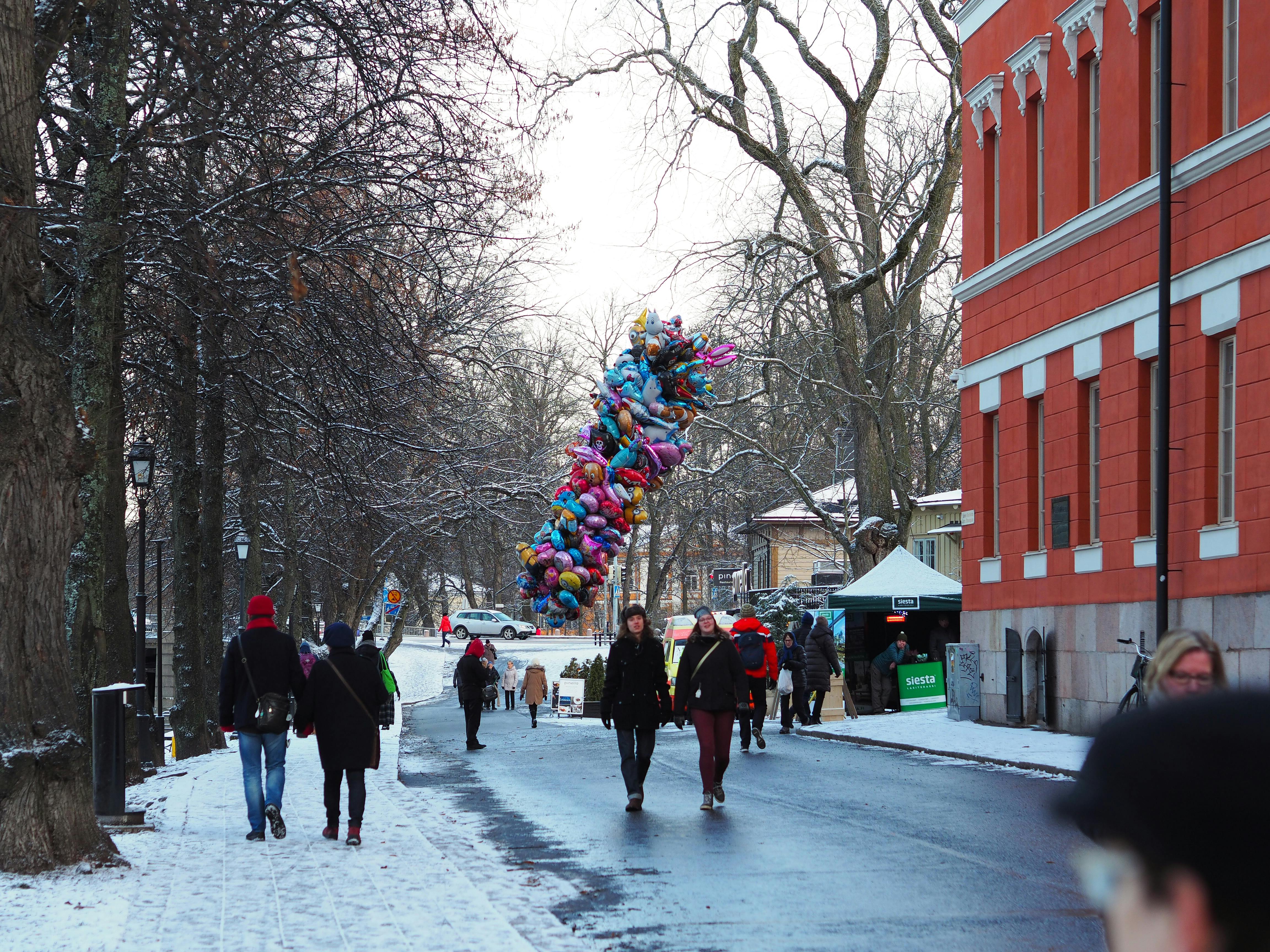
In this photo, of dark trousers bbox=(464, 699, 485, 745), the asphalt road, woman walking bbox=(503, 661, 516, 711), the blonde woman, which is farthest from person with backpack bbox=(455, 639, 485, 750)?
woman walking bbox=(503, 661, 516, 711)

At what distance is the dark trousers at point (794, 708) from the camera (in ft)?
85.0

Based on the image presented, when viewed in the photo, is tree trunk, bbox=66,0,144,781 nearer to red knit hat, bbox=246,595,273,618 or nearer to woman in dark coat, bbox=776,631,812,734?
red knit hat, bbox=246,595,273,618

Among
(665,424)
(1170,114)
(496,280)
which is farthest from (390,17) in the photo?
(496,280)

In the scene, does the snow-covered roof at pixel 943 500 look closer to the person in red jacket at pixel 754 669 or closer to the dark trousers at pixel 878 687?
the dark trousers at pixel 878 687

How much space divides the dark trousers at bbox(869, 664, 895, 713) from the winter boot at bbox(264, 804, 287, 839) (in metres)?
19.3

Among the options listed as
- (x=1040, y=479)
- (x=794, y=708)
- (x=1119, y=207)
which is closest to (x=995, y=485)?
(x=1040, y=479)

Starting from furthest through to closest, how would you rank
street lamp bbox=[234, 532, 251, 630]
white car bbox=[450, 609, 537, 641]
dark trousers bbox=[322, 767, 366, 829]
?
white car bbox=[450, 609, 537, 641]
street lamp bbox=[234, 532, 251, 630]
dark trousers bbox=[322, 767, 366, 829]

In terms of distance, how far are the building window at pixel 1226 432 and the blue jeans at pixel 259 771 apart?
40.6 ft

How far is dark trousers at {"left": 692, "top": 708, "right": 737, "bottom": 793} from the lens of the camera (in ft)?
44.6

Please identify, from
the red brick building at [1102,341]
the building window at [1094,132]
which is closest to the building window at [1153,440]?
the red brick building at [1102,341]

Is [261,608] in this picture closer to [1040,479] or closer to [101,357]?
[101,357]

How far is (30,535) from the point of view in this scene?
9508 mm

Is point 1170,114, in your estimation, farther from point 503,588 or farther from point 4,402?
point 503,588

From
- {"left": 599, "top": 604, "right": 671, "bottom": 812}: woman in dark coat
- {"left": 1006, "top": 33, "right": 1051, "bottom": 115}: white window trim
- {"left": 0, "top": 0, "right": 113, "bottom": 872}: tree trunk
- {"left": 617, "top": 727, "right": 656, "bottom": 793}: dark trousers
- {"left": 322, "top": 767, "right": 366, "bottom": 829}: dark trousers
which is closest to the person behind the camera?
{"left": 0, "top": 0, "right": 113, "bottom": 872}: tree trunk
